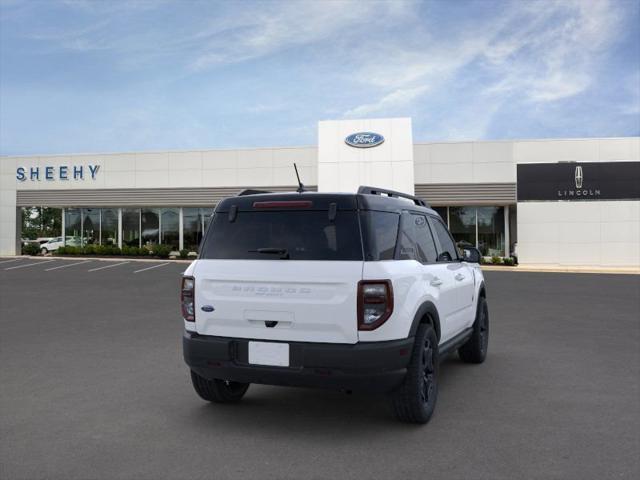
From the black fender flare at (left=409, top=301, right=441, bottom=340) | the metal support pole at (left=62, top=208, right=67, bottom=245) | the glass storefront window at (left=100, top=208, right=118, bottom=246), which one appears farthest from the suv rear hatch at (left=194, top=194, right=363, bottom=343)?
the metal support pole at (left=62, top=208, right=67, bottom=245)

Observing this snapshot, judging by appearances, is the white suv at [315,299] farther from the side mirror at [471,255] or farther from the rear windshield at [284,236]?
the side mirror at [471,255]

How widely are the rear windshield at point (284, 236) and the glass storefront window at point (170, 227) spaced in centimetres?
2933

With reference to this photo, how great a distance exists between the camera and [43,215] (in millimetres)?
54750

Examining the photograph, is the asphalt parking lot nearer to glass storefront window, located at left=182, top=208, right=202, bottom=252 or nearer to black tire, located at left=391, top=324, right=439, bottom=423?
black tire, located at left=391, top=324, right=439, bottom=423

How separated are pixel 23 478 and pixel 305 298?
85.2 inches

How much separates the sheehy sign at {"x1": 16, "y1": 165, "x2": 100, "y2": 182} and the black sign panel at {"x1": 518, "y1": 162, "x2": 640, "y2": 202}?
23.6 meters

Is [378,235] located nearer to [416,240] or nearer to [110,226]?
[416,240]

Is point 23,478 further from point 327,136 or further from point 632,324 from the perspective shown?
point 327,136

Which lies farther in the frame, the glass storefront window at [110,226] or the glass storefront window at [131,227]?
the glass storefront window at [110,226]

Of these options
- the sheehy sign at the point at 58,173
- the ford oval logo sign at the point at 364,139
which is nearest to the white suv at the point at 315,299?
the ford oval logo sign at the point at 364,139

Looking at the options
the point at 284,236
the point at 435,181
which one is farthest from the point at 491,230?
the point at 284,236

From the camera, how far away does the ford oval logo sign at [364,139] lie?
27.9m

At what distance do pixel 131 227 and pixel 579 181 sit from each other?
2470cm

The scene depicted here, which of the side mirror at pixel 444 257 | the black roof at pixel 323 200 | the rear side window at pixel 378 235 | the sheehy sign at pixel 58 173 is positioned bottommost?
the side mirror at pixel 444 257
